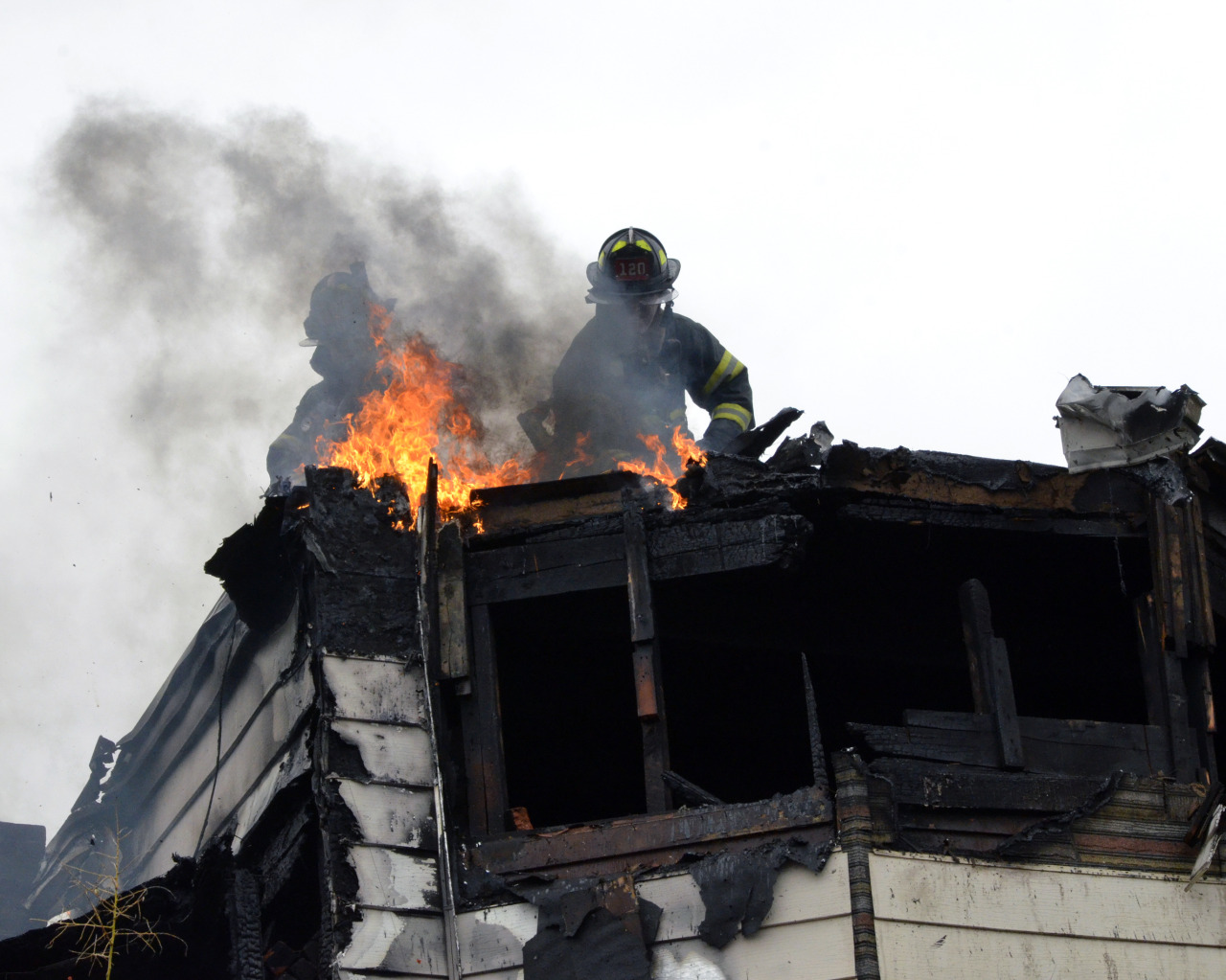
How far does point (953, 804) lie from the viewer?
353 inches

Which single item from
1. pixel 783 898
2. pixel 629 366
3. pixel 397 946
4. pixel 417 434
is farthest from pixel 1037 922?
pixel 629 366

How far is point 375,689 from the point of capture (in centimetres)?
936

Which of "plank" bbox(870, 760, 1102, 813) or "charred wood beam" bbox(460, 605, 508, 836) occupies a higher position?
"charred wood beam" bbox(460, 605, 508, 836)

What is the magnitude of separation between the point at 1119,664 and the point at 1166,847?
2671 mm

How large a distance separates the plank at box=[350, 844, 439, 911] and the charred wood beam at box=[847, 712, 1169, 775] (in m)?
2.52

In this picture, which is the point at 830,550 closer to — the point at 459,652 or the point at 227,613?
the point at 459,652

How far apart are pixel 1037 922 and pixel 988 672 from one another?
1611 mm

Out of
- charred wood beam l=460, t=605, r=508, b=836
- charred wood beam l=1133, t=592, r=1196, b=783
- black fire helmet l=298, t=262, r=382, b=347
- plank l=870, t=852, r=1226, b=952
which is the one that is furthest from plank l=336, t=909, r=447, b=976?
black fire helmet l=298, t=262, r=382, b=347

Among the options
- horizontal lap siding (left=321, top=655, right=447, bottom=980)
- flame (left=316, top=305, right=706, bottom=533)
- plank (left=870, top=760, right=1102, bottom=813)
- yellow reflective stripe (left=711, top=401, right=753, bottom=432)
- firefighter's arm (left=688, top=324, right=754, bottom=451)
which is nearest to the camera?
horizontal lap siding (left=321, top=655, right=447, bottom=980)

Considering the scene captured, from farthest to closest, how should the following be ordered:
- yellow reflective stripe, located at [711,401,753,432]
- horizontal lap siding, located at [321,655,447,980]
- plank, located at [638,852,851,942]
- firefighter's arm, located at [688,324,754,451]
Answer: firefighter's arm, located at [688,324,754,451]
yellow reflective stripe, located at [711,401,753,432]
horizontal lap siding, located at [321,655,447,980]
plank, located at [638,852,851,942]

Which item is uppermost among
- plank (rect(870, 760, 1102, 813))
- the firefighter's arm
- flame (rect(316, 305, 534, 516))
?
the firefighter's arm

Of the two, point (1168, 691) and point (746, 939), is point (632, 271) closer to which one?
point (1168, 691)

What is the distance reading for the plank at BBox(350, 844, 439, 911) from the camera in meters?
8.72

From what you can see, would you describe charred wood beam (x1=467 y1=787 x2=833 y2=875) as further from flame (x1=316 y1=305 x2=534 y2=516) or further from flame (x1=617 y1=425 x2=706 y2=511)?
flame (x1=617 y1=425 x2=706 y2=511)
